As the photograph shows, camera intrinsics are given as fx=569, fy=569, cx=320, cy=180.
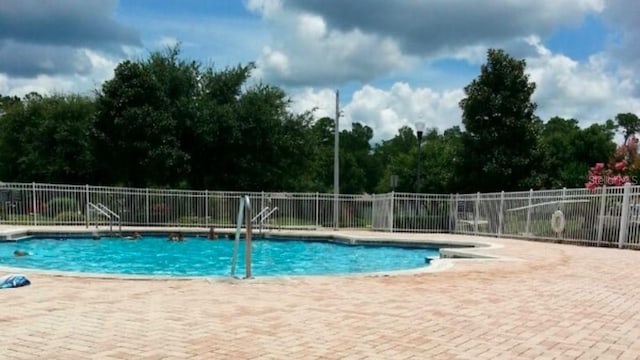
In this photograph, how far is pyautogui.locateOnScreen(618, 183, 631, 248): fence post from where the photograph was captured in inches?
510

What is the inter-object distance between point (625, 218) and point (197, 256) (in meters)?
10.8

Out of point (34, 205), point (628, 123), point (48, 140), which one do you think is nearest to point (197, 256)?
point (34, 205)

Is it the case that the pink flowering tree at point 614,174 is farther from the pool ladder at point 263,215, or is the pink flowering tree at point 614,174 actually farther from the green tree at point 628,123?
the green tree at point 628,123

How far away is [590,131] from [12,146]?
39.1 metres

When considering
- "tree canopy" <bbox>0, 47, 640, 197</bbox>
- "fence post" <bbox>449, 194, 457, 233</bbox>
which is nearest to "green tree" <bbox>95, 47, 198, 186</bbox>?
"tree canopy" <bbox>0, 47, 640, 197</bbox>

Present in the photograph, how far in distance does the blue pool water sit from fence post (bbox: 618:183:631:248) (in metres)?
4.47

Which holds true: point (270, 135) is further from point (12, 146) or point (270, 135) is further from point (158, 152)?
point (12, 146)

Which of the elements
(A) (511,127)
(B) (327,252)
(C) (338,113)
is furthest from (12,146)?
(A) (511,127)

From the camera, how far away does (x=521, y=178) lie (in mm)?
22453

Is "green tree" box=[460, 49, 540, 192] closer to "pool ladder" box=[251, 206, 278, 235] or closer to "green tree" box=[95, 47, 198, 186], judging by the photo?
"pool ladder" box=[251, 206, 278, 235]

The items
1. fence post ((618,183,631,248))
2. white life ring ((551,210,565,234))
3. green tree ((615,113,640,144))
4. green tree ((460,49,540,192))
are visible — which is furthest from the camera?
green tree ((615,113,640,144))

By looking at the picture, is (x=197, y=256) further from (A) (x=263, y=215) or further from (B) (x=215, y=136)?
(B) (x=215, y=136)

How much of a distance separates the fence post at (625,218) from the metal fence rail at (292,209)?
3.03 metres

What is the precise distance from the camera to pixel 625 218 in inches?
514
